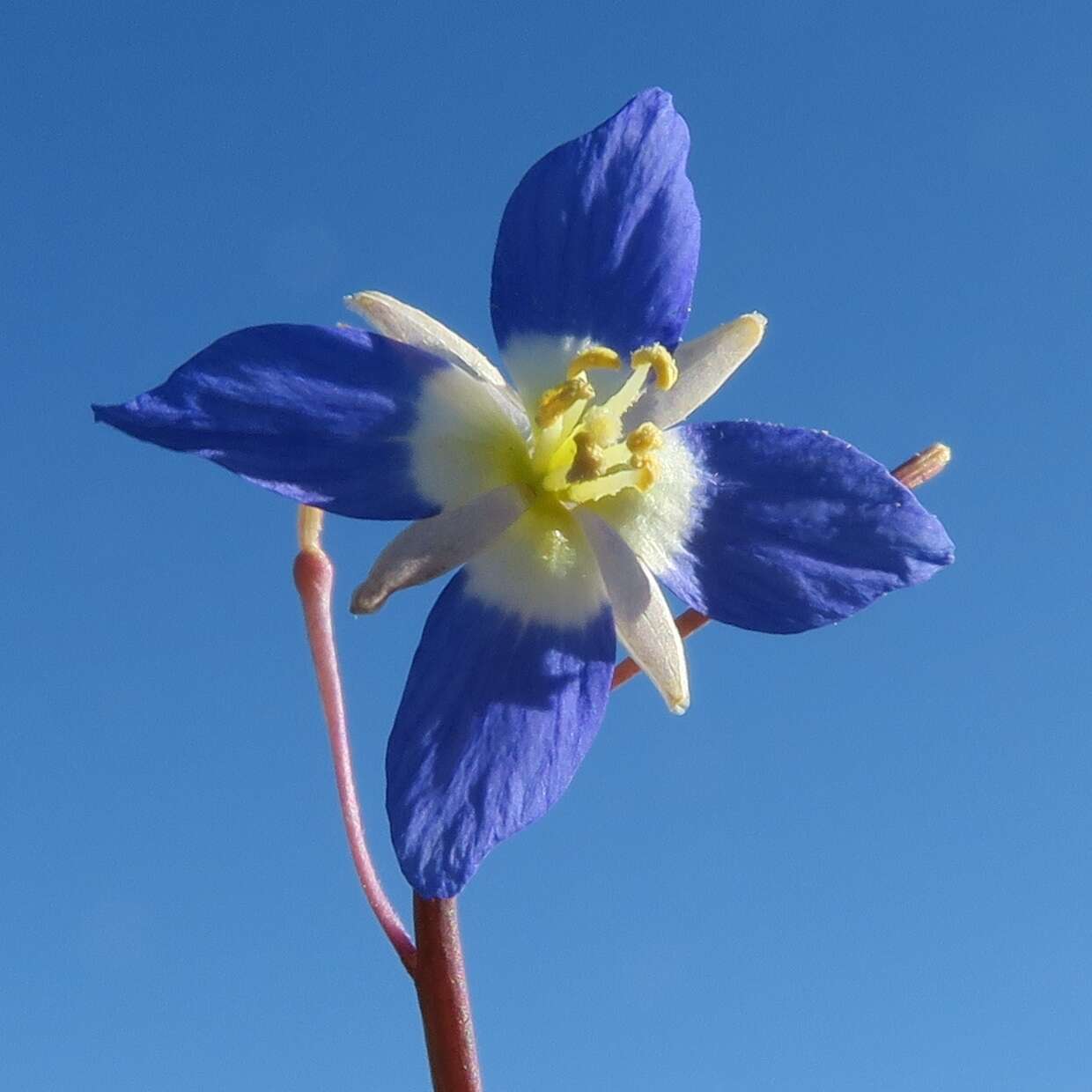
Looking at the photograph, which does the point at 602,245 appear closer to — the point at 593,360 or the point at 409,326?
the point at 593,360

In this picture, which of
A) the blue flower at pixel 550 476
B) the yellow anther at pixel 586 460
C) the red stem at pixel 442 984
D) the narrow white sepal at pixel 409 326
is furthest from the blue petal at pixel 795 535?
the red stem at pixel 442 984

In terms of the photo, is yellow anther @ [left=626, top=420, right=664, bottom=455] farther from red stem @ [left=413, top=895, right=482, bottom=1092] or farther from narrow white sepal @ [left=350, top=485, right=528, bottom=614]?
red stem @ [left=413, top=895, right=482, bottom=1092]

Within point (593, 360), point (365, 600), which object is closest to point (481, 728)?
point (365, 600)

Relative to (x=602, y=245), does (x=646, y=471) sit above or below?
below

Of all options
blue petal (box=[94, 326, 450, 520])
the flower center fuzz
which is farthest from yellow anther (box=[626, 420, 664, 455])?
blue petal (box=[94, 326, 450, 520])

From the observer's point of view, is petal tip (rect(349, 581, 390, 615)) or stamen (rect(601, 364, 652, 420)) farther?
stamen (rect(601, 364, 652, 420))

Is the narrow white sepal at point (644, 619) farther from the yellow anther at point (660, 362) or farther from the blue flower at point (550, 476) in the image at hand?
the yellow anther at point (660, 362)

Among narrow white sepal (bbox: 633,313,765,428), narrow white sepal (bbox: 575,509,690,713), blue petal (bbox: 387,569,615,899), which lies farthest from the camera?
narrow white sepal (bbox: 633,313,765,428)
